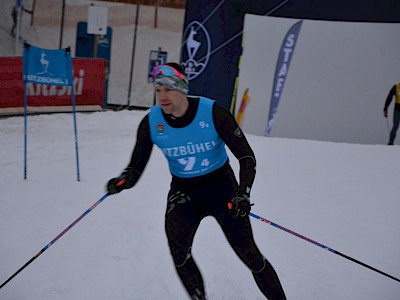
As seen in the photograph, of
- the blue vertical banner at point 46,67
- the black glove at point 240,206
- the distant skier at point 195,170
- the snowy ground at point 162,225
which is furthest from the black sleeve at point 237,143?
the blue vertical banner at point 46,67

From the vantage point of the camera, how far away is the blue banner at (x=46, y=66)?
710 cm

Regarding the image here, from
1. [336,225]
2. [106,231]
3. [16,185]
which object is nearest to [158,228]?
[106,231]

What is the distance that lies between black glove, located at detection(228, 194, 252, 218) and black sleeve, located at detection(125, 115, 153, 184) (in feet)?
2.21

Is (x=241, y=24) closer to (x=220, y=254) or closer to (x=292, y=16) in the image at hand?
(x=292, y=16)

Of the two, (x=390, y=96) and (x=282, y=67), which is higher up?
(x=282, y=67)

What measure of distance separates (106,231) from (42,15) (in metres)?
15.5

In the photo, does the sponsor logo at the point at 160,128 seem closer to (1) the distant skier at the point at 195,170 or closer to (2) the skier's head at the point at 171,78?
(1) the distant skier at the point at 195,170

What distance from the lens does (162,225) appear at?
18.2 feet

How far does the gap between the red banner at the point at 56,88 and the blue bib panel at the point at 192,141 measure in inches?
393

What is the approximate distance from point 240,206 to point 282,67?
7.97 meters

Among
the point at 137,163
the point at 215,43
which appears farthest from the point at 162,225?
the point at 215,43

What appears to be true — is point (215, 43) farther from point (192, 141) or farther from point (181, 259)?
point (181, 259)

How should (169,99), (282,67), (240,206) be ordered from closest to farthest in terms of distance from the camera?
1. (240,206)
2. (169,99)
3. (282,67)

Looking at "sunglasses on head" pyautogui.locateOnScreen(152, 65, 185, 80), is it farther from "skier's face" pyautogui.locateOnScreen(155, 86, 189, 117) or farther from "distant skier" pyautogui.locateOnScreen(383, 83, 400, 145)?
"distant skier" pyautogui.locateOnScreen(383, 83, 400, 145)
